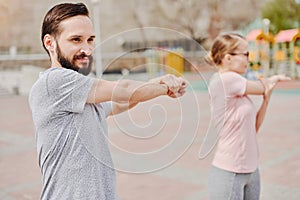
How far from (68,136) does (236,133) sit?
42.4 inches

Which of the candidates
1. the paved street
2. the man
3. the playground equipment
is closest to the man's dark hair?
the man

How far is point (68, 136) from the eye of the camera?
1397 millimetres

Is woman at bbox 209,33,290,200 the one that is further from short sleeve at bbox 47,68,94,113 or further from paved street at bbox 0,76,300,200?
short sleeve at bbox 47,68,94,113

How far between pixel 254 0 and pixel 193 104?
3339 cm

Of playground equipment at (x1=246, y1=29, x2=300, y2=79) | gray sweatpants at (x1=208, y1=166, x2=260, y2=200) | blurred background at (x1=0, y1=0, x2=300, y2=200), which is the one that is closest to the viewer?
blurred background at (x1=0, y1=0, x2=300, y2=200)

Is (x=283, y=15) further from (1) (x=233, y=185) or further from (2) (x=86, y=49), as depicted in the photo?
(2) (x=86, y=49)

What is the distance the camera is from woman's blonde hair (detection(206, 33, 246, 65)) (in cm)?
222

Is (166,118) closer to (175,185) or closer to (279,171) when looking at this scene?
(175,185)

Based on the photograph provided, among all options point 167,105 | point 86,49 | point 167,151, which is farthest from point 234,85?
point 86,49

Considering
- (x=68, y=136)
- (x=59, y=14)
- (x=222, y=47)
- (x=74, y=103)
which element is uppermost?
(x=59, y=14)

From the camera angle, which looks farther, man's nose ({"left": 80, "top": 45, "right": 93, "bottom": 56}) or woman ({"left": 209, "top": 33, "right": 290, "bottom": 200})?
woman ({"left": 209, "top": 33, "right": 290, "bottom": 200})

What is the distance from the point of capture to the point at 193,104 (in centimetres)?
155

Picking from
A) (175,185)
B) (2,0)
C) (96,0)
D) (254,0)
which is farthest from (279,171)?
(254,0)

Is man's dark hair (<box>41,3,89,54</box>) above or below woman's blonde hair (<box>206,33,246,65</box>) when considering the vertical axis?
above
